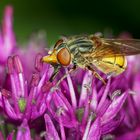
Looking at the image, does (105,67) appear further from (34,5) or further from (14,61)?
(34,5)

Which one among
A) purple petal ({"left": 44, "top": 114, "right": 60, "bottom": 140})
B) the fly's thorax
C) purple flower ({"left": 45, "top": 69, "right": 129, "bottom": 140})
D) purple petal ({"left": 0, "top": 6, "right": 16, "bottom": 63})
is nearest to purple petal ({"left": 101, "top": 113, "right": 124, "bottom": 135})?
purple flower ({"left": 45, "top": 69, "right": 129, "bottom": 140})

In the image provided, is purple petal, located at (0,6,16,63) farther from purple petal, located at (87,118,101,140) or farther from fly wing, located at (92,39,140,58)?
purple petal, located at (87,118,101,140)

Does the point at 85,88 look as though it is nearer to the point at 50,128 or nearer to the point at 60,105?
the point at 60,105

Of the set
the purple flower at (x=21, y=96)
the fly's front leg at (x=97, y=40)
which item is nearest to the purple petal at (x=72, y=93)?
the purple flower at (x=21, y=96)

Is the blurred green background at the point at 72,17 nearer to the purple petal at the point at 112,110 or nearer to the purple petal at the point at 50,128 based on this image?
the purple petal at the point at 112,110

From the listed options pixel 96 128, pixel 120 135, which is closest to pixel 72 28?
pixel 120 135

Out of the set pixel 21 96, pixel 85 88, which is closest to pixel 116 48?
pixel 85 88

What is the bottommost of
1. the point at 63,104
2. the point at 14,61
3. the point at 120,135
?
the point at 120,135
